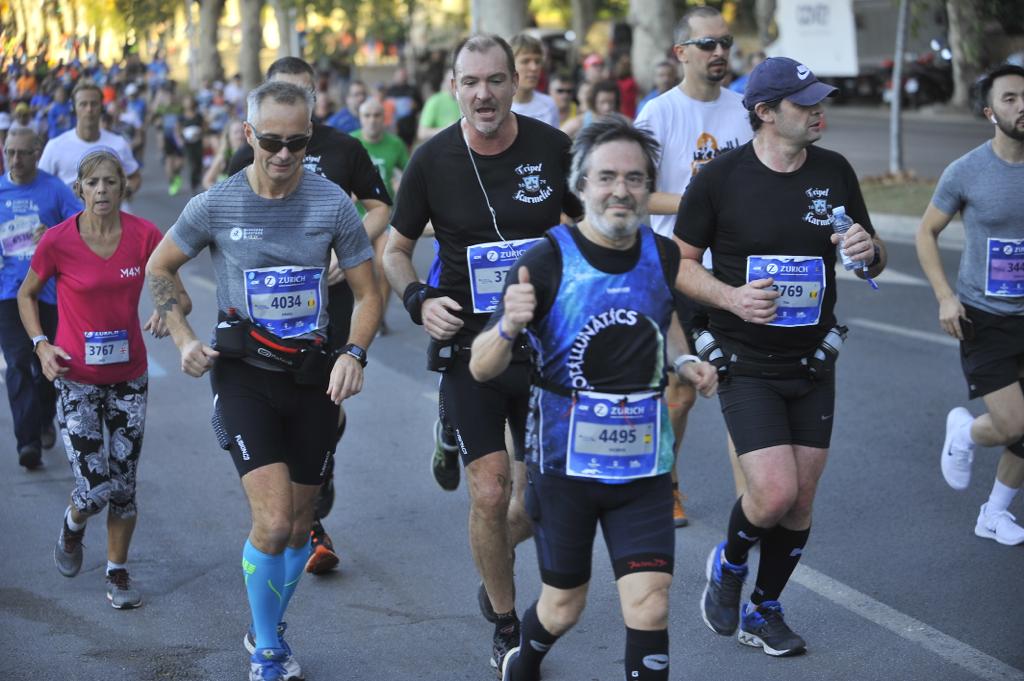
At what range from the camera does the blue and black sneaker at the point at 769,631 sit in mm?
5441

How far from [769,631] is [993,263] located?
2073 millimetres

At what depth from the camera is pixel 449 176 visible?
18.1 feet

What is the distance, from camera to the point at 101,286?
6.77 m

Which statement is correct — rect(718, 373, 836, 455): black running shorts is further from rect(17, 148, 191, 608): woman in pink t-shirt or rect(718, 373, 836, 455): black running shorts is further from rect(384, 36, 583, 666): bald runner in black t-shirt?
rect(17, 148, 191, 608): woman in pink t-shirt

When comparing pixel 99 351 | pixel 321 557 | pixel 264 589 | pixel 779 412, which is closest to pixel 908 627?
pixel 779 412

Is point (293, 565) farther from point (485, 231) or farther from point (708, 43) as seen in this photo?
point (708, 43)

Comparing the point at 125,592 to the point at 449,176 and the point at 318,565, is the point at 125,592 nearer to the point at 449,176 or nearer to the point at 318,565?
the point at 318,565

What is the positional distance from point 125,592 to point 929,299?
872 cm

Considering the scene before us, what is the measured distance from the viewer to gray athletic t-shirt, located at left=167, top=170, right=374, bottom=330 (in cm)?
525

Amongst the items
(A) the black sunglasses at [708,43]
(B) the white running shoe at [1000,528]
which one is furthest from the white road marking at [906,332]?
(A) the black sunglasses at [708,43]

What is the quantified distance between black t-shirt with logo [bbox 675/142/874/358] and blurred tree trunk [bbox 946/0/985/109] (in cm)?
421

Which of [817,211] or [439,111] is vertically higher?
[817,211]

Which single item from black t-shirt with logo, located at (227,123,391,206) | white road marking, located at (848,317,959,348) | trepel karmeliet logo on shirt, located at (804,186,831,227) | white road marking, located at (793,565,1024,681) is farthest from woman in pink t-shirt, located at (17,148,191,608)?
white road marking, located at (848,317,959,348)

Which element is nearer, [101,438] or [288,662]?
[288,662]
